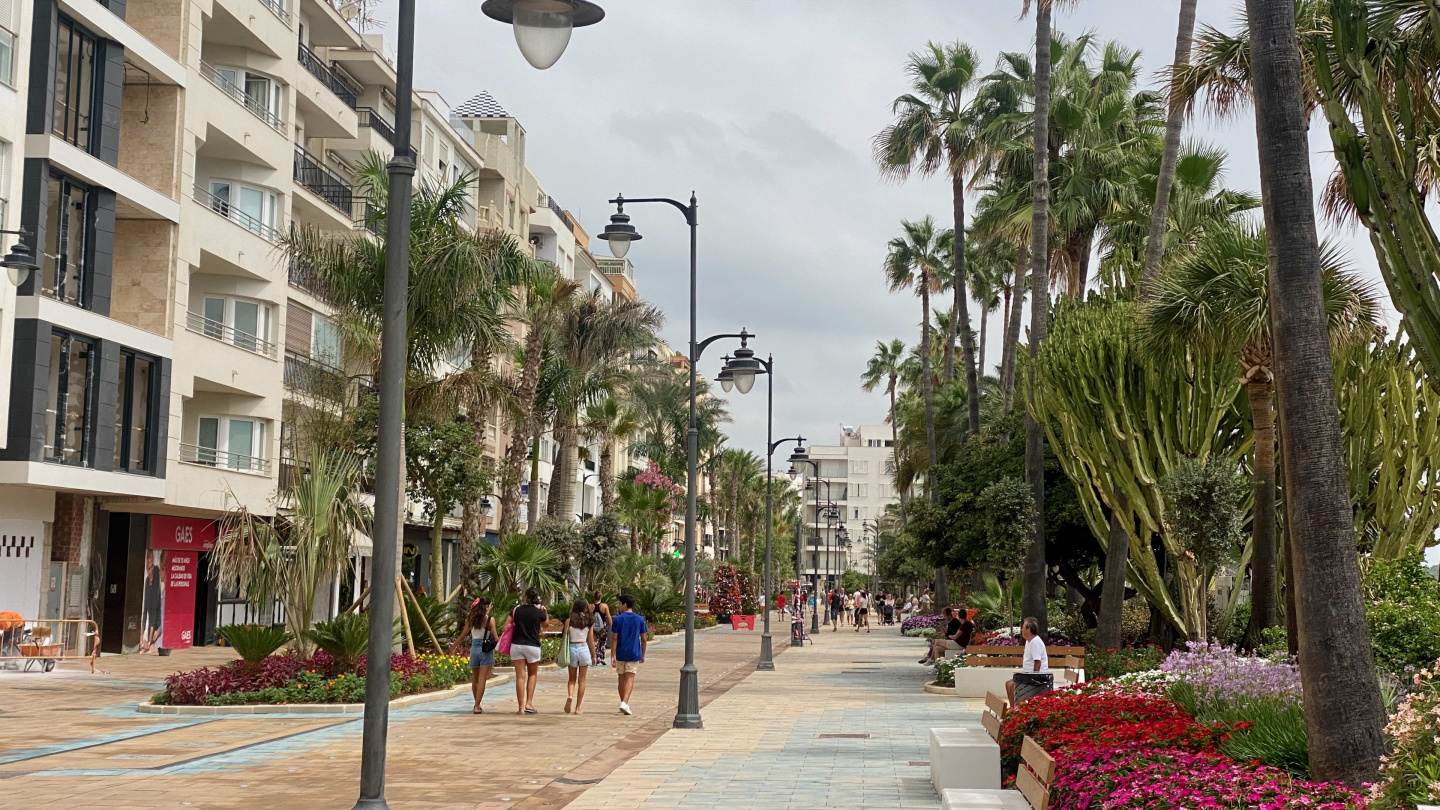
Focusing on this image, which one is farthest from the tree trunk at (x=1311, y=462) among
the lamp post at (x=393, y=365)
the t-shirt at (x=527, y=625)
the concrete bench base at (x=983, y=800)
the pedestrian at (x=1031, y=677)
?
the t-shirt at (x=527, y=625)

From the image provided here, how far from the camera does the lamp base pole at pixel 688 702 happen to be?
18.9m

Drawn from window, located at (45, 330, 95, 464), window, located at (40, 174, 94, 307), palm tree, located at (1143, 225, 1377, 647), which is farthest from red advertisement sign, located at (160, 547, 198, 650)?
palm tree, located at (1143, 225, 1377, 647)

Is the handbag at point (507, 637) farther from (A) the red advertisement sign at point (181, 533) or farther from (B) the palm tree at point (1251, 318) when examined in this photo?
(A) the red advertisement sign at point (181, 533)

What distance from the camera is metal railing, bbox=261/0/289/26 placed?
39.0 meters

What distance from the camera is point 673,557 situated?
6400 cm

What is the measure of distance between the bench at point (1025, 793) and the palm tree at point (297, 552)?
1398cm

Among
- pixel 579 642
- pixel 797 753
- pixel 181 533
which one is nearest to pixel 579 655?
pixel 579 642

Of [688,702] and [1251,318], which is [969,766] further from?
[1251,318]

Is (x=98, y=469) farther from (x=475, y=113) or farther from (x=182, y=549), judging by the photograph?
(x=475, y=113)

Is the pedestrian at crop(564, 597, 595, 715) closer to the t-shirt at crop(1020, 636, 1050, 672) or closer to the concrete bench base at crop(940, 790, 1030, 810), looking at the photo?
the t-shirt at crop(1020, 636, 1050, 672)

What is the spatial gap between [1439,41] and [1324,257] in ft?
23.1

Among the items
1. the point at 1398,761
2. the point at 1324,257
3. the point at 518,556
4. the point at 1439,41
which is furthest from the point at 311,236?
the point at 1398,761

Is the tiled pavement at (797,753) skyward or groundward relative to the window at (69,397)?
groundward

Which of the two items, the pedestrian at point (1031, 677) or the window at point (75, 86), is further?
the window at point (75, 86)
